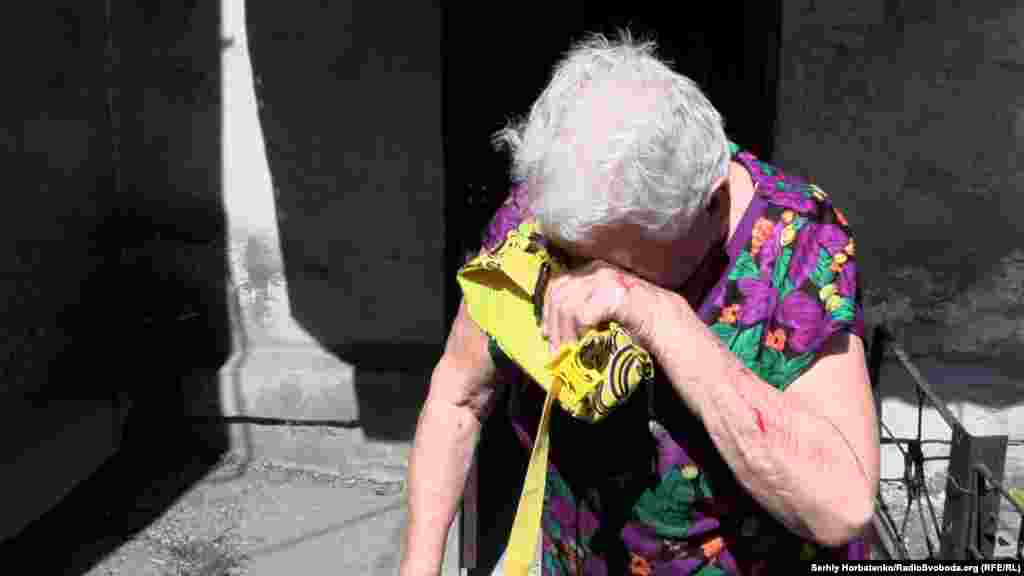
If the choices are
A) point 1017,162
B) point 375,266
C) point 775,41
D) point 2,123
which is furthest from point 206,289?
point 1017,162

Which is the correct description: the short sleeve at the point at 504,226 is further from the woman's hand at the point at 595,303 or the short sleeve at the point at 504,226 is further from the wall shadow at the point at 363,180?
the wall shadow at the point at 363,180

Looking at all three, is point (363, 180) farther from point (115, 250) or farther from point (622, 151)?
point (622, 151)

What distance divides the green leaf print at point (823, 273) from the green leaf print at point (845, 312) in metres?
0.04

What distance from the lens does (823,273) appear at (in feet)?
4.91

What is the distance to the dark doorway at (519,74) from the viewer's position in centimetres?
373

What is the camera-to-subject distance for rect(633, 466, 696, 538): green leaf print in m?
1.60

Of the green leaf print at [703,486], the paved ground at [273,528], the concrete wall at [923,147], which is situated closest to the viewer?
the green leaf print at [703,486]

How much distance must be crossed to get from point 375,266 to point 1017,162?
7.77ft

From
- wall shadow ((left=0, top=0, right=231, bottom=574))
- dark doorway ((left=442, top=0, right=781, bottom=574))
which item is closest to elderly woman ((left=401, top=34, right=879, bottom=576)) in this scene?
dark doorway ((left=442, top=0, right=781, bottom=574))

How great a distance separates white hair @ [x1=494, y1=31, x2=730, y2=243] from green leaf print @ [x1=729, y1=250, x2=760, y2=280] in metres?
0.15

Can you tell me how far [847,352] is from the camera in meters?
1.48

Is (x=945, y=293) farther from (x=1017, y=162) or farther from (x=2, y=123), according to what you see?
(x=2, y=123)

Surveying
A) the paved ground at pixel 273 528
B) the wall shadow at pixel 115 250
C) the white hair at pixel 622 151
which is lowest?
the paved ground at pixel 273 528

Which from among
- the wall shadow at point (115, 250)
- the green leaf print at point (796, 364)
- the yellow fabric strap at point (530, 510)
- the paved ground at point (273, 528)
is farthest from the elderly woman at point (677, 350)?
the wall shadow at point (115, 250)
